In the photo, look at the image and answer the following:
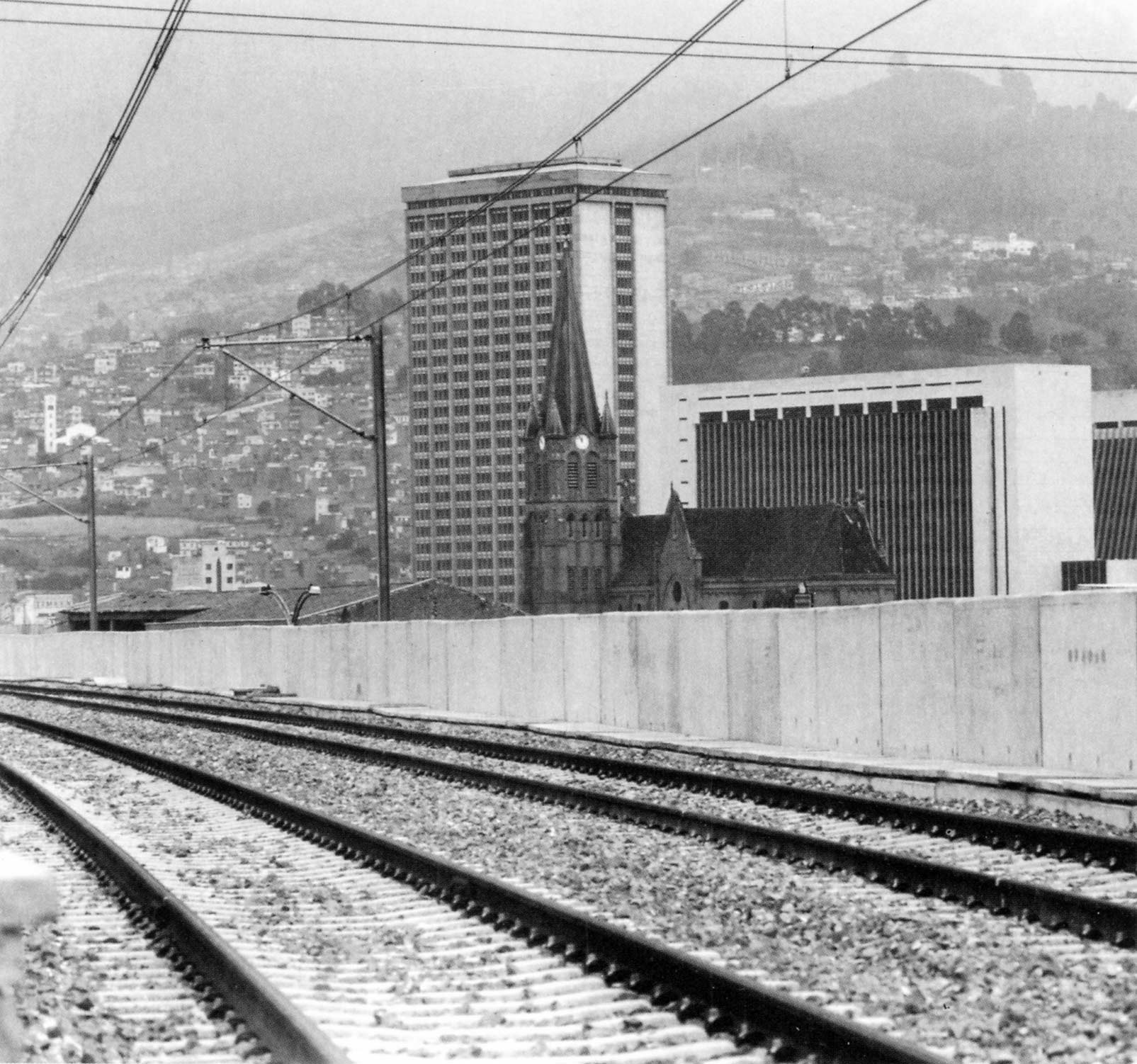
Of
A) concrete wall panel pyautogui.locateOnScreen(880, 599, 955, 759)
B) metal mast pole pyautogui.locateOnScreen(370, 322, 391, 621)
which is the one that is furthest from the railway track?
metal mast pole pyautogui.locateOnScreen(370, 322, 391, 621)

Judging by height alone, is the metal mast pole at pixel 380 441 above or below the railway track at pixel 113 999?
above

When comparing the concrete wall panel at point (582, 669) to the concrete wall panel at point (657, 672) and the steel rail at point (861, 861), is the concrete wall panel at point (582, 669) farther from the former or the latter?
the steel rail at point (861, 861)

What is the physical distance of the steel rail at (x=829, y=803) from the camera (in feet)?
43.1

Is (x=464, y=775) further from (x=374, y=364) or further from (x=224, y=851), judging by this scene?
(x=374, y=364)

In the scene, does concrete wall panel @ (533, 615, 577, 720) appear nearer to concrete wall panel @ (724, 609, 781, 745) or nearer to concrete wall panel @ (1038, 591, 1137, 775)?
concrete wall panel @ (724, 609, 781, 745)

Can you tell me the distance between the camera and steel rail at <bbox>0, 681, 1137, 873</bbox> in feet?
43.1

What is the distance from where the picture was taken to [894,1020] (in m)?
7.81

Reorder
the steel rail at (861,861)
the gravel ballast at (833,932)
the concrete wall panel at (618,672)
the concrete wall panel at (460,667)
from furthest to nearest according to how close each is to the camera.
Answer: the concrete wall panel at (460,667)
the concrete wall panel at (618,672)
the steel rail at (861,861)
the gravel ballast at (833,932)

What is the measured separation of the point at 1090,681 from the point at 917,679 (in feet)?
10.4

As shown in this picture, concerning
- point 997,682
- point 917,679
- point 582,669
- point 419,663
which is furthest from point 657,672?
point 419,663

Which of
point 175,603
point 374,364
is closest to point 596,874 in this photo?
point 374,364

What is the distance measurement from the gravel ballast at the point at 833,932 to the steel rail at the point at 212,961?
2.18 meters

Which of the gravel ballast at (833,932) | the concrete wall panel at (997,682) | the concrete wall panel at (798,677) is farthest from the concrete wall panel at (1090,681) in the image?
the gravel ballast at (833,932)

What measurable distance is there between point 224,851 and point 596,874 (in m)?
3.64
